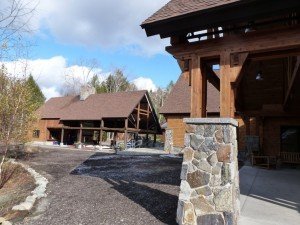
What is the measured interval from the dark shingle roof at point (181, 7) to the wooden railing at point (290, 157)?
11691 mm

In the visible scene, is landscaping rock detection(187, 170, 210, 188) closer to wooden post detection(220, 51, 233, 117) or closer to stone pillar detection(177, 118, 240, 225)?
stone pillar detection(177, 118, 240, 225)

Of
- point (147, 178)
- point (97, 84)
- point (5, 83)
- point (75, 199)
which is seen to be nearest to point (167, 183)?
point (147, 178)

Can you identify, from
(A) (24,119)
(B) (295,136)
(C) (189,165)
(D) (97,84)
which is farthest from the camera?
(D) (97,84)

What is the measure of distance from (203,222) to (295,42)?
12.4 feet

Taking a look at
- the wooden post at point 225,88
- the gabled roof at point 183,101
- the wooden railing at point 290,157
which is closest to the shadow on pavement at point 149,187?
the wooden post at point 225,88

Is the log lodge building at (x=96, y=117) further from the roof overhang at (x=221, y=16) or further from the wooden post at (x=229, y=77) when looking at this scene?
the wooden post at (x=229, y=77)

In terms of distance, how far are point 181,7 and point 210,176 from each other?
11.7 ft

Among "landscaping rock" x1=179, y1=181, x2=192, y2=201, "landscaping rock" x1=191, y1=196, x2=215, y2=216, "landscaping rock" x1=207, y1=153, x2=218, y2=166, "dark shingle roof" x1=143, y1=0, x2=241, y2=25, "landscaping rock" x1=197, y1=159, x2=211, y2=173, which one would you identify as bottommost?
"landscaping rock" x1=191, y1=196, x2=215, y2=216

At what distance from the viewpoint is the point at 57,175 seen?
448 inches

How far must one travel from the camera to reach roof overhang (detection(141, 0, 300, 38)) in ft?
17.8

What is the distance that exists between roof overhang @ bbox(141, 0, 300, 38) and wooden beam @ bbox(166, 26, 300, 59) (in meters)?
0.33

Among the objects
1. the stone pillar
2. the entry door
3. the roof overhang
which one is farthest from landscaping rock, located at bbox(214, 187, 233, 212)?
the entry door

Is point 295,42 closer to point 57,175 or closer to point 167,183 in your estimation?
point 167,183

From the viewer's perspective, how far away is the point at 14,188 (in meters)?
10.0
